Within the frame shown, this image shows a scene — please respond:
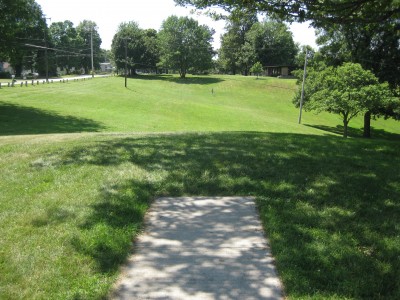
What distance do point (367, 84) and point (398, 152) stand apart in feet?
93.8

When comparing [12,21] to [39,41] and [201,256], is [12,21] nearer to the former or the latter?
[201,256]

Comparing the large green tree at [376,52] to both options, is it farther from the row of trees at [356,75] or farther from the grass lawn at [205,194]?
the grass lawn at [205,194]

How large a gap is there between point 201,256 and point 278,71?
92.9 meters

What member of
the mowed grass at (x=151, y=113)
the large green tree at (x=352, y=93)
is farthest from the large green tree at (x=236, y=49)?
the large green tree at (x=352, y=93)

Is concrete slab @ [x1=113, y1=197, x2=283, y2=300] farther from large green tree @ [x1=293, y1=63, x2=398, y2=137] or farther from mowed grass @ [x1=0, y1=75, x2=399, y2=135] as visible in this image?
large green tree @ [x1=293, y1=63, x2=398, y2=137]

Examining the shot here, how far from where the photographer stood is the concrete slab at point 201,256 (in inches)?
147

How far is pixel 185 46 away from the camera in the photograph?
269 ft

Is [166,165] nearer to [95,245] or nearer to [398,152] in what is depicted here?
[95,245]

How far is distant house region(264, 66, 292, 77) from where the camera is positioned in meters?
88.2

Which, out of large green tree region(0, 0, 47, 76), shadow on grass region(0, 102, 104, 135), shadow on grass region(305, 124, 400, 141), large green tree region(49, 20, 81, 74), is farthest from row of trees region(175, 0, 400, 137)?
large green tree region(49, 20, 81, 74)

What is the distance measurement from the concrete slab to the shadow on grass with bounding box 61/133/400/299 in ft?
0.64

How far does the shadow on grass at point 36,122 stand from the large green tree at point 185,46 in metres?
51.6

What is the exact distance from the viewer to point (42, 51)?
9069 centimetres

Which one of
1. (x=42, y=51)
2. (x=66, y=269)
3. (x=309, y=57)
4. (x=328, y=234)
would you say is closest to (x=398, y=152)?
(x=328, y=234)
